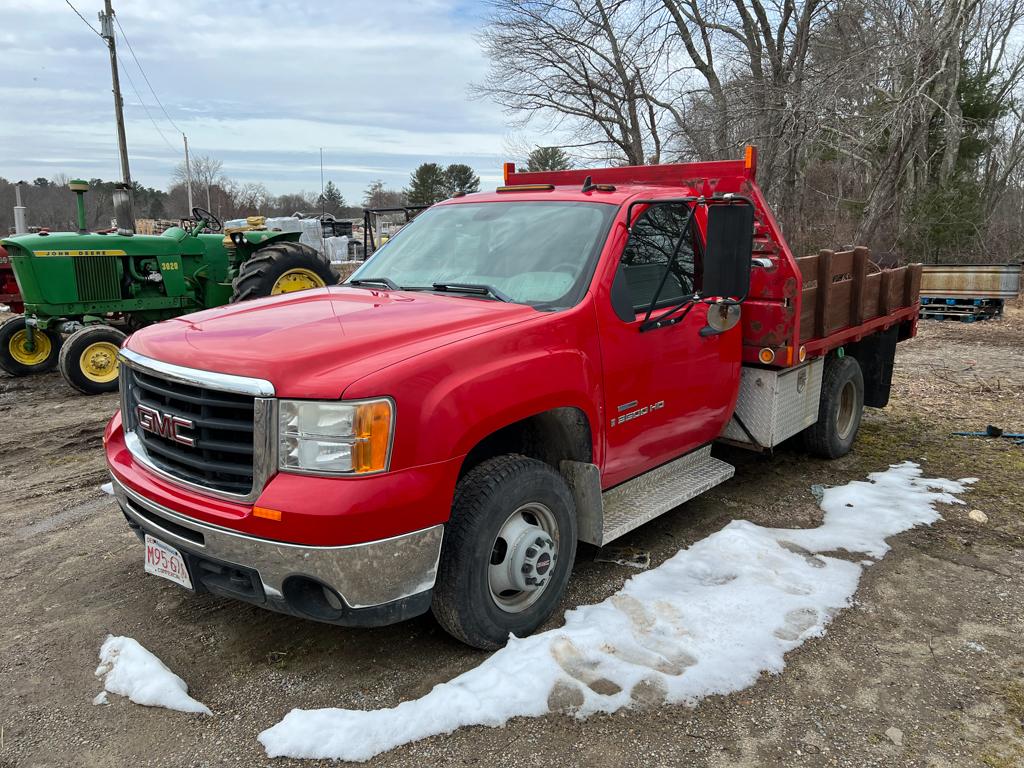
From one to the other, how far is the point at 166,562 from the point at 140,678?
471mm

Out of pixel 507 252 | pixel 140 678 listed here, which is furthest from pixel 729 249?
pixel 140 678

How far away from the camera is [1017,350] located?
11.9 m

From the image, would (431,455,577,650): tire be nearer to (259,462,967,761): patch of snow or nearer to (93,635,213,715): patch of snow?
(259,462,967,761): patch of snow

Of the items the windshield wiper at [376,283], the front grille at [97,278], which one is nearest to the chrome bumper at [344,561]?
the windshield wiper at [376,283]

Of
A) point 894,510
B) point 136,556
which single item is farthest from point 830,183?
point 136,556

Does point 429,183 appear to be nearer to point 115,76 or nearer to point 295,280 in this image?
point 115,76

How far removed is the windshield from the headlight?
3.82 feet

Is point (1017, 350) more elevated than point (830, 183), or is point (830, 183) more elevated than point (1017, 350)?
point (830, 183)

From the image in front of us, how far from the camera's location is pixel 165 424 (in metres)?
3.04

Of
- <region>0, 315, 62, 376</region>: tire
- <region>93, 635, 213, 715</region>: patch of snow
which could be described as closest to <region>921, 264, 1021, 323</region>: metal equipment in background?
<region>0, 315, 62, 376</region>: tire

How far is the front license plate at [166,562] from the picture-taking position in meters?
3.06

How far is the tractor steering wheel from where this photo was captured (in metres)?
10.6

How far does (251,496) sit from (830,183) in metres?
33.4

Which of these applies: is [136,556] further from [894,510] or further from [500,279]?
[894,510]
